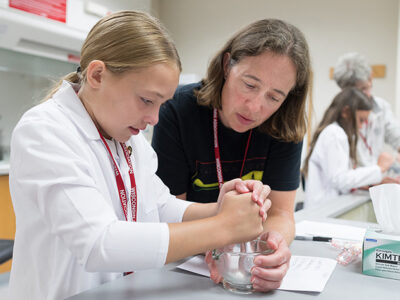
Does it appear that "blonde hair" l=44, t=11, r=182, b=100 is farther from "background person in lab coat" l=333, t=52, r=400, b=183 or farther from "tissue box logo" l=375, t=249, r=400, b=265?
"background person in lab coat" l=333, t=52, r=400, b=183

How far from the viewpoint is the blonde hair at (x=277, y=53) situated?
1068 millimetres

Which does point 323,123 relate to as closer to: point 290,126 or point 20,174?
point 290,126

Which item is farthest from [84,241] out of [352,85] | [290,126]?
[352,85]

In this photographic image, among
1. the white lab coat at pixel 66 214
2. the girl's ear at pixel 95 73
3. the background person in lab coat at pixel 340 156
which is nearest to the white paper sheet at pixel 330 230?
the white lab coat at pixel 66 214

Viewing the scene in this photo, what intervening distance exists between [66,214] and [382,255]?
25.4 inches

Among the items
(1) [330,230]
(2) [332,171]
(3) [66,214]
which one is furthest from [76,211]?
(2) [332,171]

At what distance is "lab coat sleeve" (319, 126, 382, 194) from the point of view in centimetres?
226

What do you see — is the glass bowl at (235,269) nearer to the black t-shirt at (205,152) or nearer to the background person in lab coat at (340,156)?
the black t-shirt at (205,152)

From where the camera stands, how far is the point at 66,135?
749 millimetres

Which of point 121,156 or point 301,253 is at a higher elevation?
point 121,156

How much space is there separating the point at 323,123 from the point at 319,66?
1.65 m

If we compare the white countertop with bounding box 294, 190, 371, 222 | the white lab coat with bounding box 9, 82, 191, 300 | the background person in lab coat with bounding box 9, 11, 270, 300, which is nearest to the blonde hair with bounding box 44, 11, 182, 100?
the background person in lab coat with bounding box 9, 11, 270, 300

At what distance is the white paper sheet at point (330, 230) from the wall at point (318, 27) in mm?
2172

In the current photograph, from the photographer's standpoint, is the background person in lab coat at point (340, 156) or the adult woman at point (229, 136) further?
the background person in lab coat at point (340, 156)
